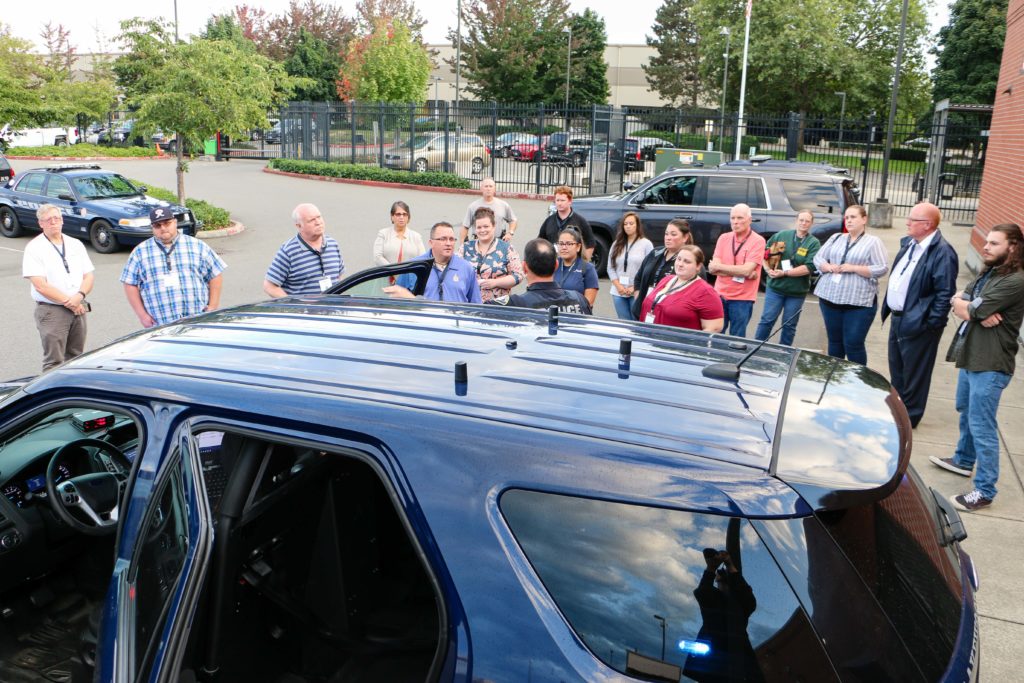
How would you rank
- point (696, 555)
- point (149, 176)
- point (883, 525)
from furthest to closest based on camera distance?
point (149, 176) < point (883, 525) < point (696, 555)

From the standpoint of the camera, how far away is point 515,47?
196ft

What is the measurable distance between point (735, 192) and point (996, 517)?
819cm

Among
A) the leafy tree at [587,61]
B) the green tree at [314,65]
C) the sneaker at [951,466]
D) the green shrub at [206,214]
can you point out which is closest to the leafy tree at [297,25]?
the green tree at [314,65]

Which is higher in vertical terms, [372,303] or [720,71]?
[720,71]

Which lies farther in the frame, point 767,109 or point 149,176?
point 767,109

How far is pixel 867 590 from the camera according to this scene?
1817 mm

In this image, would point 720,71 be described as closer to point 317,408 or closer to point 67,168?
point 67,168

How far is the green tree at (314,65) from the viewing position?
5909 centimetres

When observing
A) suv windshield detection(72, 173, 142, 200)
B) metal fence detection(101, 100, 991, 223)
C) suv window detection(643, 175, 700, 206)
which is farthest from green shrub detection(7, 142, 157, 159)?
suv window detection(643, 175, 700, 206)

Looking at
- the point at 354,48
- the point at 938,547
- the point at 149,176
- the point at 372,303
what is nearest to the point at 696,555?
the point at 938,547

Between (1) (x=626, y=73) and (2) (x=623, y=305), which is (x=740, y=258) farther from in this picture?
(1) (x=626, y=73)

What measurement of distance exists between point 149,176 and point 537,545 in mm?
33150

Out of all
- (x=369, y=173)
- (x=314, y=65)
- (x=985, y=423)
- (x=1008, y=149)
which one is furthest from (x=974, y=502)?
(x=314, y=65)

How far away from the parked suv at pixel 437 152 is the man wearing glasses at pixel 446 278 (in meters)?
23.1
